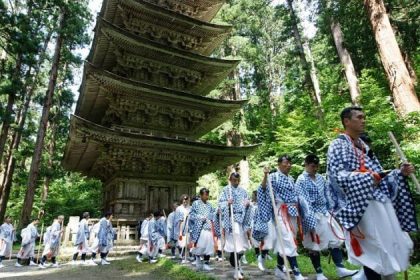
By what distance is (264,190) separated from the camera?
5.50 m

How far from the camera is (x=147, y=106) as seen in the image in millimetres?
14789

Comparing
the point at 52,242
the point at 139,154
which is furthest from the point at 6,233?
the point at 139,154

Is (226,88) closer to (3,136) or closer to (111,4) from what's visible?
(111,4)

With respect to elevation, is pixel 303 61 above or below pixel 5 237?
above

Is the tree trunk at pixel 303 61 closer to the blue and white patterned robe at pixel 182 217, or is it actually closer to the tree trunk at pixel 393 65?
the tree trunk at pixel 393 65

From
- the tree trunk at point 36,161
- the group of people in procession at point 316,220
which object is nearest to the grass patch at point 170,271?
the group of people in procession at point 316,220

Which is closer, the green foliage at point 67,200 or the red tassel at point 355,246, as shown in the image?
the red tassel at point 355,246

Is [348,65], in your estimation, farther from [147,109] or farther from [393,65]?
[147,109]

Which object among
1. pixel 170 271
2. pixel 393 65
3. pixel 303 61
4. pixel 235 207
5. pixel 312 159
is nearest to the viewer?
pixel 312 159

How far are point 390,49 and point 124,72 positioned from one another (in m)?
11.2

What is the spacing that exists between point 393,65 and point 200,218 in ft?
21.8

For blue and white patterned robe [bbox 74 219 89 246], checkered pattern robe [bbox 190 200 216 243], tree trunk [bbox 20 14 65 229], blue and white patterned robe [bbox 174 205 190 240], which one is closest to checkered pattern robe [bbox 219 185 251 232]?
checkered pattern robe [bbox 190 200 216 243]

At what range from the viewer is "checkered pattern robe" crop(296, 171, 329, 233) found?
5.26 m

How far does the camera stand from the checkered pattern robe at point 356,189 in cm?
299
